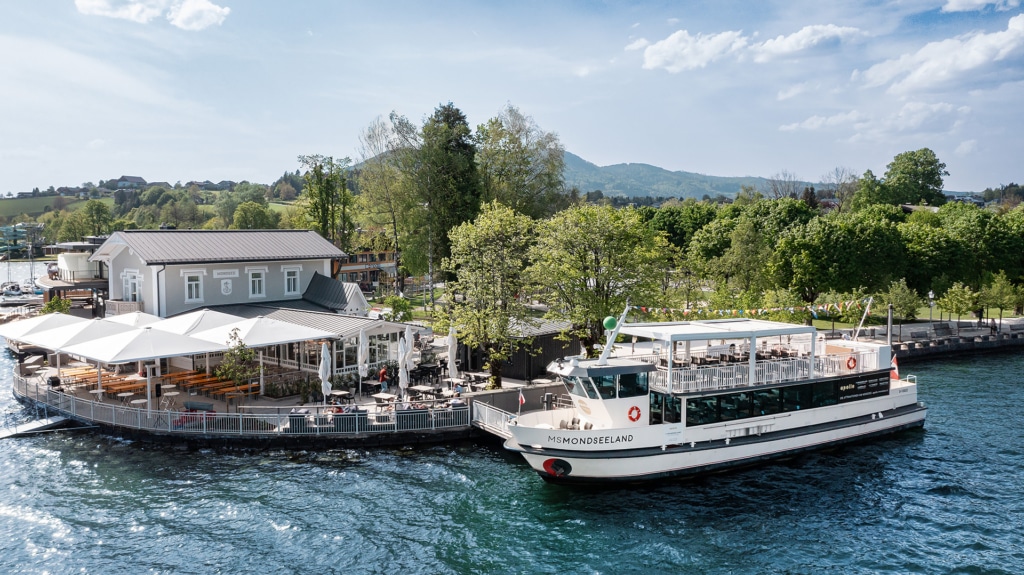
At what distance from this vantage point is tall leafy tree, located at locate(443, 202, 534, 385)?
1287 inches

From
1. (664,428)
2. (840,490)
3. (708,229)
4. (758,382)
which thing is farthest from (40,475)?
(708,229)

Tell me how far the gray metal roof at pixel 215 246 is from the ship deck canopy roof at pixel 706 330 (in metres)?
24.7

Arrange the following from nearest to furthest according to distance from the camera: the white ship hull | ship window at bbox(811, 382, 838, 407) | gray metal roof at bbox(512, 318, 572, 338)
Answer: the white ship hull < ship window at bbox(811, 382, 838, 407) < gray metal roof at bbox(512, 318, 572, 338)

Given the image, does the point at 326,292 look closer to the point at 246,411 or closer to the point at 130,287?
the point at 130,287

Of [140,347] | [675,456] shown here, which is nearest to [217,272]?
[140,347]

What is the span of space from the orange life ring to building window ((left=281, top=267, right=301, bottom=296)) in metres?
26.5

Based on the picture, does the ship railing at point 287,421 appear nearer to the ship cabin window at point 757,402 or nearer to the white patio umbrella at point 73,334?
the white patio umbrella at point 73,334

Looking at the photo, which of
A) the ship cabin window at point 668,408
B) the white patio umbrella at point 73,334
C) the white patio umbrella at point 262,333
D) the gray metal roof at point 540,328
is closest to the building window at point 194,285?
the white patio umbrella at point 73,334

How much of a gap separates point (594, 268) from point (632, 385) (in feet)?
31.6

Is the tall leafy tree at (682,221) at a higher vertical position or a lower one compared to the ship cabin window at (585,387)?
higher

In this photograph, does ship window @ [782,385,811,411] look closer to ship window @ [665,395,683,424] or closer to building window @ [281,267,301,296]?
ship window @ [665,395,683,424]

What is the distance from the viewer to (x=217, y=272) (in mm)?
39688

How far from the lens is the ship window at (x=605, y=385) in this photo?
24094 millimetres

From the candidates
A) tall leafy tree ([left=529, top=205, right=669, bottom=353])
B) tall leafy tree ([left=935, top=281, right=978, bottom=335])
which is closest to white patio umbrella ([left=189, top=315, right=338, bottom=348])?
tall leafy tree ([left=529, top=205, right=669, bottom=353])
